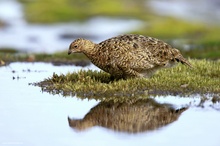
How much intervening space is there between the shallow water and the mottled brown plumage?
5.33 feet

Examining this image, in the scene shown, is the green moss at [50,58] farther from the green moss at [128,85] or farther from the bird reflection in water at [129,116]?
the bird reflection in water at [129,116]

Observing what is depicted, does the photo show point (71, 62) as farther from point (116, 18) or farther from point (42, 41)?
point (116, 18)

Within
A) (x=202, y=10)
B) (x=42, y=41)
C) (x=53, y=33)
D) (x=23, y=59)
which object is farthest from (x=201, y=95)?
(x=202, y=10)

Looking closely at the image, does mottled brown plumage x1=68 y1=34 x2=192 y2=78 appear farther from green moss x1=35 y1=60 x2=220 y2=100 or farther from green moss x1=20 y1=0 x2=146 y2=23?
green moss x1=20 y1=0 x2=146 y2=23

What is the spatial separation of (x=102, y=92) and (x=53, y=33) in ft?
116

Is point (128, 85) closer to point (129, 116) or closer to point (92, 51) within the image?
point (92, 51)

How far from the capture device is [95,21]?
58.6 meters

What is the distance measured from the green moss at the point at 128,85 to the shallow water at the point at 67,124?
0.53 m

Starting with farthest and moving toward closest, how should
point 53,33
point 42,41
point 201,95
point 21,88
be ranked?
point 53,33 → point 42,41 → point 21,88 → point 201,95

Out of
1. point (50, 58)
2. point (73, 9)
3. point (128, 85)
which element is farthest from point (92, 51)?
point (73, 9)

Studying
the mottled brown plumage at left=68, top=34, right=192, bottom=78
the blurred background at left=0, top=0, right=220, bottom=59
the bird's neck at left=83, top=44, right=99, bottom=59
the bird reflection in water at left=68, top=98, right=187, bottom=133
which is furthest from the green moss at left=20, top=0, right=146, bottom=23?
the bird reflection in water at left=68, top=98, right=187, bottom=133

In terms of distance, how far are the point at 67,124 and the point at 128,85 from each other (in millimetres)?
3887

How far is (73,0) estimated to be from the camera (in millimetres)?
71500

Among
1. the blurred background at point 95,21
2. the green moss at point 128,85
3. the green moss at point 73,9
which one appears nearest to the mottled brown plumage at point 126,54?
the green moss at point 128,85
